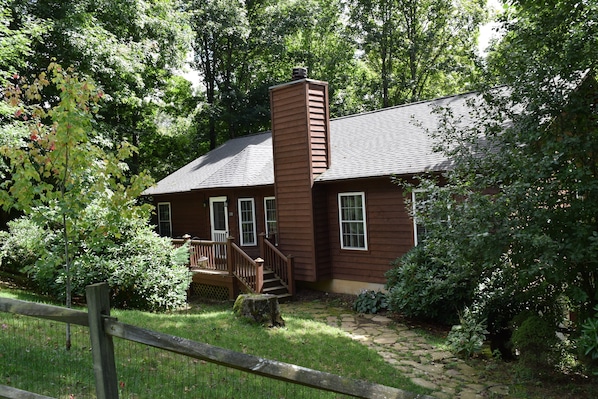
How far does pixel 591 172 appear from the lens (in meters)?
6.08

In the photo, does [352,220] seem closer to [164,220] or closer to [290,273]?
[290,273]

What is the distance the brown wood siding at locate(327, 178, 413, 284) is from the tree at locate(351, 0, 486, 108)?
17.2m

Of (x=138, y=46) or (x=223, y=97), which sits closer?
(x=138, y=46)

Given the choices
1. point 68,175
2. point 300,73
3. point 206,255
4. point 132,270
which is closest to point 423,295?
point 132,270

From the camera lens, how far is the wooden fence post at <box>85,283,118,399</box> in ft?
9.23

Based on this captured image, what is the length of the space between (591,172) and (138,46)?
16.9 meters

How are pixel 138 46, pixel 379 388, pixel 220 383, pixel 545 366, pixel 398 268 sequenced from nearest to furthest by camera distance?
pixel 379 388, pixel 220 383, pixel 545 366, pixel 398 268, pixel 138 46

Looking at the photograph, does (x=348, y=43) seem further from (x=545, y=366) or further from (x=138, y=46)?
(x=545, y=366)

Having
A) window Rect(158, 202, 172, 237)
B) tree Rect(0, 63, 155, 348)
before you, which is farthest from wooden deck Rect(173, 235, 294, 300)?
tree Rect(0, 63, 155, 348)

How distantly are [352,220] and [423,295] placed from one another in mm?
3911

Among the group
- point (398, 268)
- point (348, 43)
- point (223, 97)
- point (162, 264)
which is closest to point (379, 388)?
point (398, 268)

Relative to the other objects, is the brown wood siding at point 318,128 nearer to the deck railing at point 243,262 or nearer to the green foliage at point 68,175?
the deck railing at point 243,262

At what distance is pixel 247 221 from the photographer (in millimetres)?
16500

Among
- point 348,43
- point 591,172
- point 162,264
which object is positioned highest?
point 348,43
